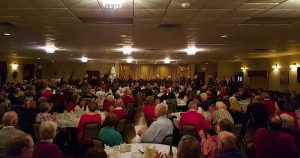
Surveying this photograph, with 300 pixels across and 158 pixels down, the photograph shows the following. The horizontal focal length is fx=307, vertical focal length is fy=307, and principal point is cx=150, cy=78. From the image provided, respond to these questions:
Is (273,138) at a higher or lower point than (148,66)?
lower

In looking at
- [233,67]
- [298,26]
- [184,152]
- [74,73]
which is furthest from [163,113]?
[74,73]

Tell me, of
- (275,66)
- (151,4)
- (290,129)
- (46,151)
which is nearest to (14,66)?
(275,66)

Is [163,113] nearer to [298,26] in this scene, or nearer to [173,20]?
[173,20]

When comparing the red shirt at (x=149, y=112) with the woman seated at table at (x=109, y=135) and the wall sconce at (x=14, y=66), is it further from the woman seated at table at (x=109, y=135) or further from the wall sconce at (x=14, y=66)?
the wall sconce at (x=14, y=66)

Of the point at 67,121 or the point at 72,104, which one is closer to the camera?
the point at 67,121

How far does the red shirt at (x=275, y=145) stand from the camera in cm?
419

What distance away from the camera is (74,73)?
29719mm

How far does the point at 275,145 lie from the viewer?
166 inches

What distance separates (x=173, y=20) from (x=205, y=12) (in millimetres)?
904

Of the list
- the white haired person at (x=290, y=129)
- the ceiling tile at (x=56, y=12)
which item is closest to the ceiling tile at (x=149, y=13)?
the ceiling tile at (x=56, y=12)

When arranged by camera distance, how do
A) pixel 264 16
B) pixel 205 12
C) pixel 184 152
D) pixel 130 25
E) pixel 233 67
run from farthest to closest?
pixel 233 67 → pixel 130 25 → pixel 264 16 → pixel 205 12 → pixel 184 152

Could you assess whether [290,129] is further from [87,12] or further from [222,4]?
[87,12]

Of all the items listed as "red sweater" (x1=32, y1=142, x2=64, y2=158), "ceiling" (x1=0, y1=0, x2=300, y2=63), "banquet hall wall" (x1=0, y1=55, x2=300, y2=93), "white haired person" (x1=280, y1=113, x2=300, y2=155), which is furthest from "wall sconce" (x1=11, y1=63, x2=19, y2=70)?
"white haired person" (x1=280, y1=113, x2=300, y2=155)

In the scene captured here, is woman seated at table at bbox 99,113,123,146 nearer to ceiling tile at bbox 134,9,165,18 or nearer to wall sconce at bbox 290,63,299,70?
ceiling tile at bbox 134,9,165,18
